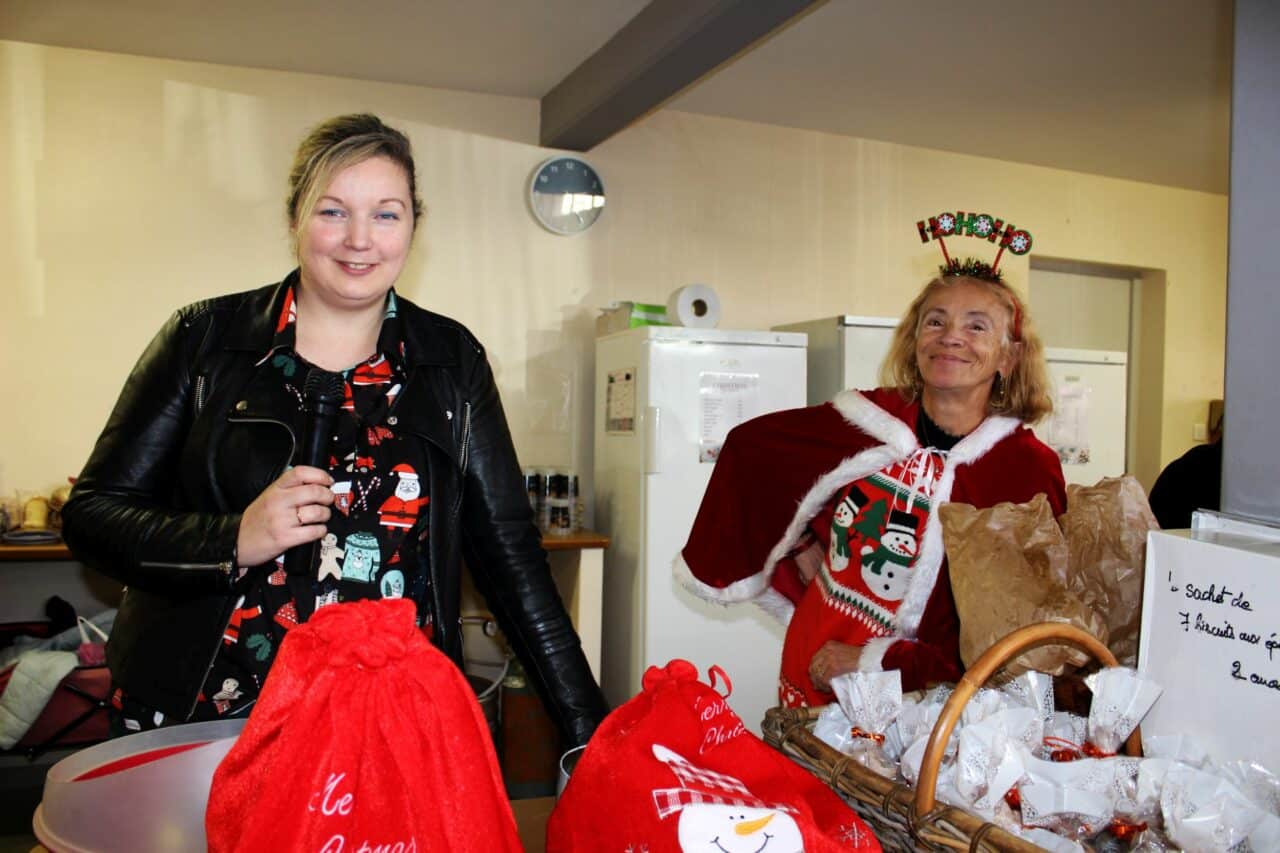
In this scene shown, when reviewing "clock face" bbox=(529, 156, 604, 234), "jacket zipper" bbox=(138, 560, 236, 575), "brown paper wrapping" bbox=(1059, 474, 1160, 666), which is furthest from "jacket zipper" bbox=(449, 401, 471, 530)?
"clock face" bbox=(529, 156, 604, 234)

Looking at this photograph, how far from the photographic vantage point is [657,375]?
337cm

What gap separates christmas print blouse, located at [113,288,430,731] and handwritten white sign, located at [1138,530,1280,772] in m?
0.78

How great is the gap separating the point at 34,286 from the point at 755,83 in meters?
2.79

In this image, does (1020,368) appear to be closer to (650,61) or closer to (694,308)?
(650,61)

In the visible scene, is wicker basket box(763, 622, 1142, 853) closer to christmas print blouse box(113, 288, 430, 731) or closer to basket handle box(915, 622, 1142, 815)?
basket handle box(915, 622, 1142, 815)

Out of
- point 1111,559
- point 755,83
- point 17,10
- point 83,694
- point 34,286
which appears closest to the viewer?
point 1111,559

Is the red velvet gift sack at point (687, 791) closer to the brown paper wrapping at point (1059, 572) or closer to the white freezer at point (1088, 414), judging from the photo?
the brown paper wrapping at point (1059, 572)

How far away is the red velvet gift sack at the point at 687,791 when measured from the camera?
0.55 meters

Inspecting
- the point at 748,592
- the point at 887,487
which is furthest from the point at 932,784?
the point at 748,592

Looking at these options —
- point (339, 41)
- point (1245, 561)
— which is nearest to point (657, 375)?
point (339, 41)

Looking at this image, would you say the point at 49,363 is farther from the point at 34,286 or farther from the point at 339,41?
the point at 339,41

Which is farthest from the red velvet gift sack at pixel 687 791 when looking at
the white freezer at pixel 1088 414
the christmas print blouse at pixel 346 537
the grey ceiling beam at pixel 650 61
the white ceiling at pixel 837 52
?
the white freezer at pixel 1088 414

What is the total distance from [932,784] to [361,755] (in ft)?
1.36

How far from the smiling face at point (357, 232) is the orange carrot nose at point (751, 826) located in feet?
2.59
